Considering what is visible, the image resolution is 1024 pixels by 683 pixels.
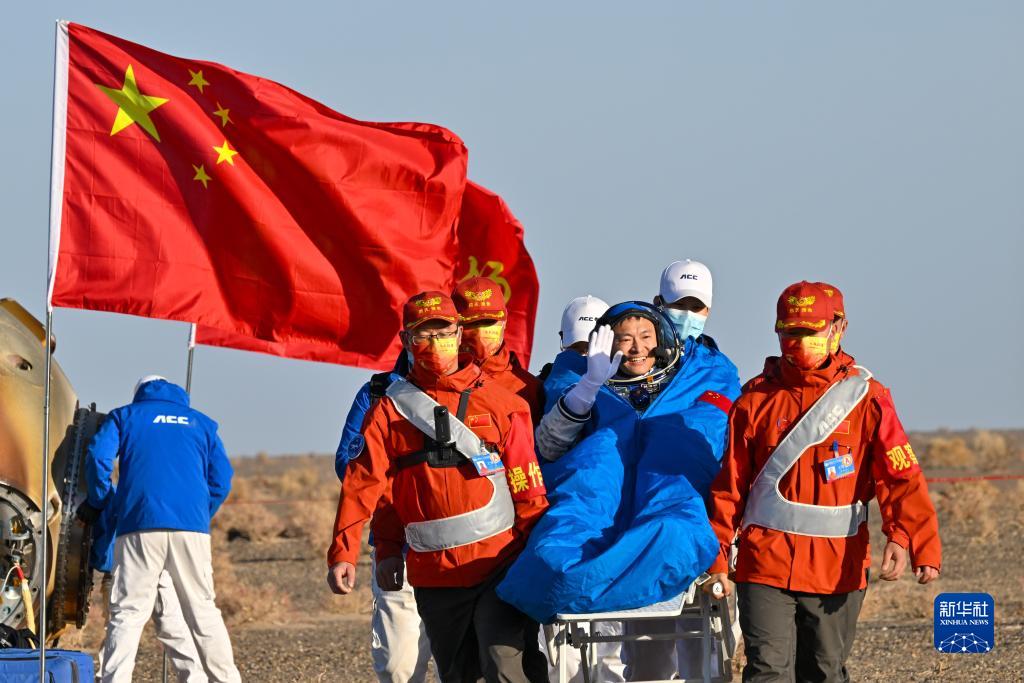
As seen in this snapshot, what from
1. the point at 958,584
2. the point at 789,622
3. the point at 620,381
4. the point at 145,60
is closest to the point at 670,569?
the point at 789,622

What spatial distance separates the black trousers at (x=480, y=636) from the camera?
25.9ft

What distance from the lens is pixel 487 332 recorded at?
28.9 feet

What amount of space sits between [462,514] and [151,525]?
381 centimetres

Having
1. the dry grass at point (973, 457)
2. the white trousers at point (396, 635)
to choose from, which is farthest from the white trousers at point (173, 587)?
the dry grass at point (973, 457)

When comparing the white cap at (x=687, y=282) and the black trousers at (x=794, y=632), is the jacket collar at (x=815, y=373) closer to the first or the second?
the black trousers at (x=794, y=632)

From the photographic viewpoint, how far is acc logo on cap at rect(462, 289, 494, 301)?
8.77 m

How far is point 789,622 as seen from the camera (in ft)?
25.8

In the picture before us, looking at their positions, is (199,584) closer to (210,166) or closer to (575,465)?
(210,166)

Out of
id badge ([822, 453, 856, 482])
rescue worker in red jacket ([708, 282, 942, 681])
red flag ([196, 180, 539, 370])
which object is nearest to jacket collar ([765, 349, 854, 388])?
rescue worker in red jacket ([708, 282, 942, 681])

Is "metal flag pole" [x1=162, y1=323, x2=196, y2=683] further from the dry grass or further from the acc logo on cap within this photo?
the dry grass

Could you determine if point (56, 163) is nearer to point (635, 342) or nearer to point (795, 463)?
point (635, 342)

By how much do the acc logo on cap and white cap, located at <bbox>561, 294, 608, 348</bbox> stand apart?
196 centimetres

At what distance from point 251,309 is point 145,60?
1.58m

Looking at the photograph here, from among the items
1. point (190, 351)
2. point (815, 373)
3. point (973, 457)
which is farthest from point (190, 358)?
point (973, 457)
